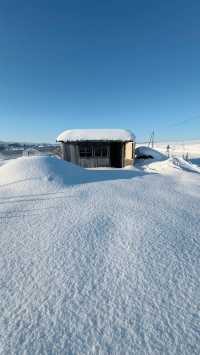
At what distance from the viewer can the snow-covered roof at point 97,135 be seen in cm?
1570

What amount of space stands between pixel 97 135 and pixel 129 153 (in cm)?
318

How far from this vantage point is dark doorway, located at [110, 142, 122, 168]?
54.9ft

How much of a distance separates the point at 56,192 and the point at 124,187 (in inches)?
88.7

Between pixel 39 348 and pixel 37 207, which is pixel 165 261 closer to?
pixel 39 348

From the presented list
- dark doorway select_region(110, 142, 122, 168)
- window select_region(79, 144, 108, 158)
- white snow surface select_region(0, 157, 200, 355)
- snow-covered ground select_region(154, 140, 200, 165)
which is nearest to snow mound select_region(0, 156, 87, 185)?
white snow surface select_region(0, 157, 200, 355)

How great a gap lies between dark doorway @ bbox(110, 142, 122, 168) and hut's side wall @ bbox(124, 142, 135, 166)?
1.72 feet

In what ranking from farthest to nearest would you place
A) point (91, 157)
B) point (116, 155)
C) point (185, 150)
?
point (185, 150)
point (116, 155)
point (91, 157)

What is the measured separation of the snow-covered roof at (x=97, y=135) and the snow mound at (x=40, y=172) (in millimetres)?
8171

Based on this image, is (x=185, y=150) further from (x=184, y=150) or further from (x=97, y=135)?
(x=97, y=135)

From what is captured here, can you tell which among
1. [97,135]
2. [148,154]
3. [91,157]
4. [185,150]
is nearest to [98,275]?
[91,157]

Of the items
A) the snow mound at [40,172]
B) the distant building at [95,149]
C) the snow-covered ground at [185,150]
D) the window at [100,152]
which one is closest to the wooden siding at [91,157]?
the distant building at [95,149]

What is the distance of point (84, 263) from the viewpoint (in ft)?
8.94

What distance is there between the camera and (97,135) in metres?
16.2

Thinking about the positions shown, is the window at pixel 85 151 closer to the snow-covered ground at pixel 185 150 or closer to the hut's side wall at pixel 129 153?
the hut's side wall at pixel 129 153
